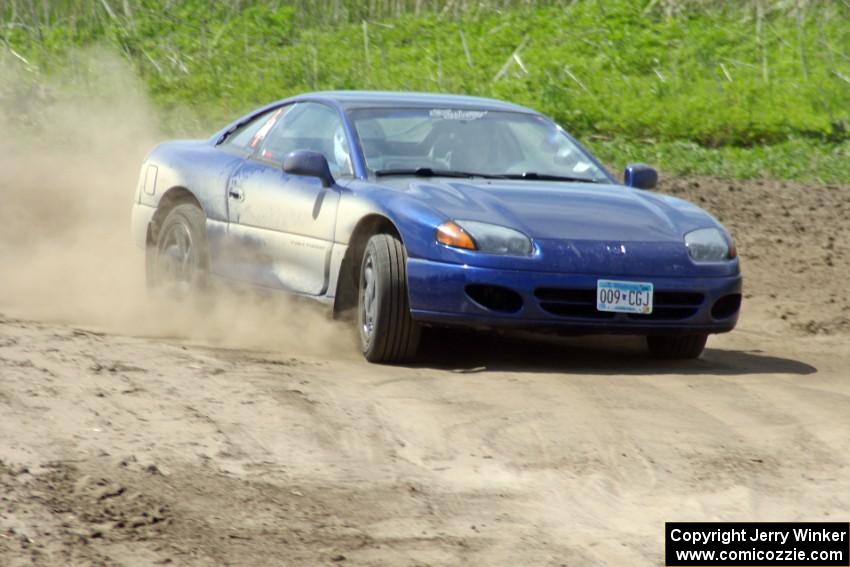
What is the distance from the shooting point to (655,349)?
8.34m

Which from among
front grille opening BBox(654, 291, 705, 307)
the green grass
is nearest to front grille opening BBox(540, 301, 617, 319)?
front grille opening BBox(654, 291, 705, 307)

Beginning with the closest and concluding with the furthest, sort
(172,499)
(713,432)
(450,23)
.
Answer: (172,499) < (713,432) < (450,23)

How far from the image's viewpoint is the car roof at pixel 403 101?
8.63 metres

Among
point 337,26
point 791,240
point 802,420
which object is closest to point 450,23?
point 337,26

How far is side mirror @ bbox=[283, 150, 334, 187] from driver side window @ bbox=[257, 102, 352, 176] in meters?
0.22

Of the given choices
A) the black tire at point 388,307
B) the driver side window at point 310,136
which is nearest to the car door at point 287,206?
the driver side window at point 310,136

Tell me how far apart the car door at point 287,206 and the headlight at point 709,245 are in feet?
5.81

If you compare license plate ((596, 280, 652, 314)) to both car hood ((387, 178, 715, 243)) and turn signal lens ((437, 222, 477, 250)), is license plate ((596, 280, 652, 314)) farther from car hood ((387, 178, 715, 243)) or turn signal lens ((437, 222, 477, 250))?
turn signal lens ((437, 222, 477, 250))

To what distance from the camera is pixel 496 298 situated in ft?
24.4

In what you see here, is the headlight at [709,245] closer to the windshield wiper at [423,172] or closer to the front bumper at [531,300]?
the front bumper at [531,300]

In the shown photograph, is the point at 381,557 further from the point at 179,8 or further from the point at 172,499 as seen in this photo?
the point at 179,8

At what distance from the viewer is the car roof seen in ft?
28.3

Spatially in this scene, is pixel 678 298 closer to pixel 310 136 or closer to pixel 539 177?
pixel 539 177

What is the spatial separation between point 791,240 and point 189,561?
28.9 feet
